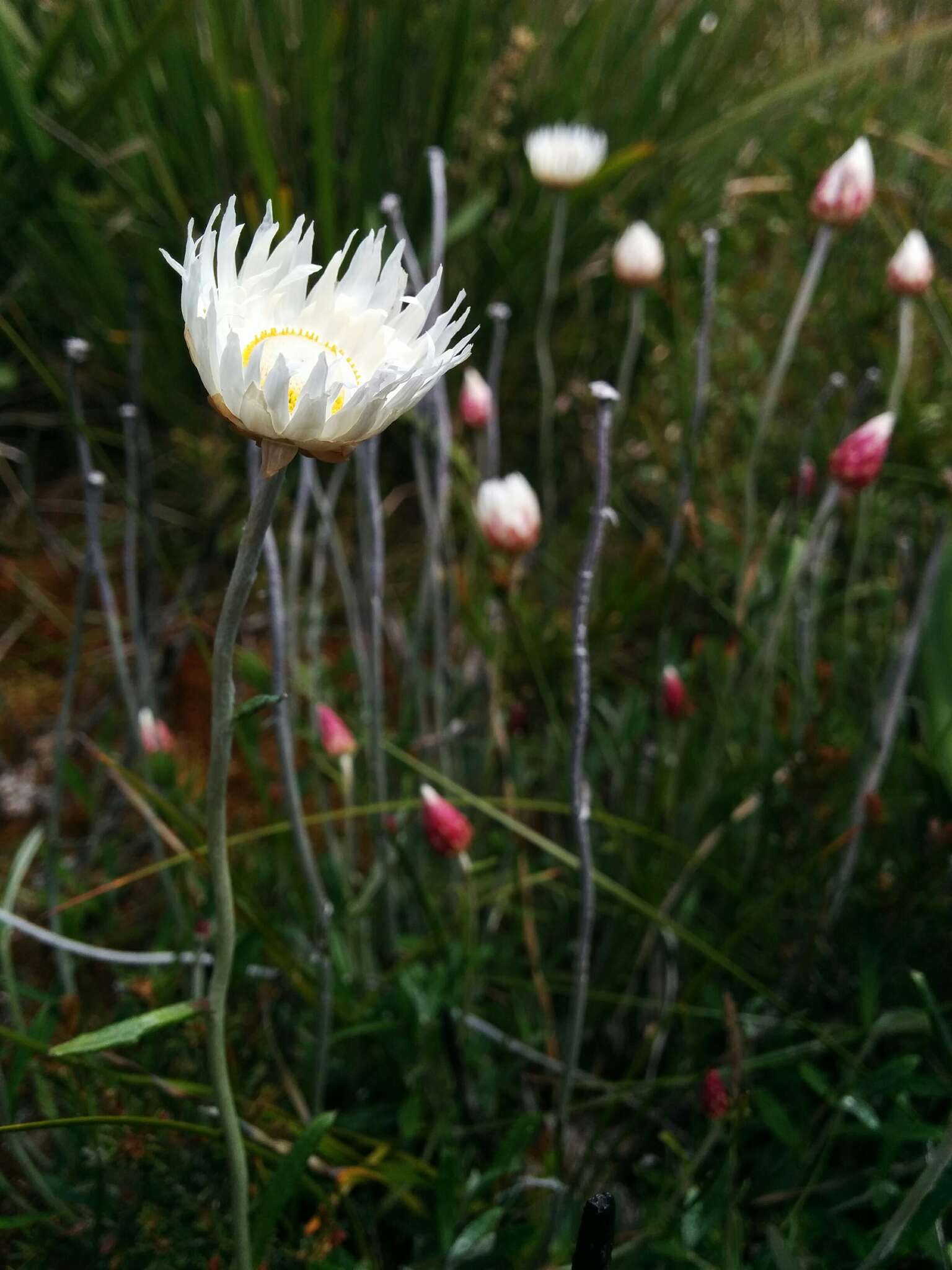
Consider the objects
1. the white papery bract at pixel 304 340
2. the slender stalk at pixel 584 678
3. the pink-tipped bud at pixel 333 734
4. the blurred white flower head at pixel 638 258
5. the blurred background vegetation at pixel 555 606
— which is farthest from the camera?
the blurred white flower head at pixel 638 258

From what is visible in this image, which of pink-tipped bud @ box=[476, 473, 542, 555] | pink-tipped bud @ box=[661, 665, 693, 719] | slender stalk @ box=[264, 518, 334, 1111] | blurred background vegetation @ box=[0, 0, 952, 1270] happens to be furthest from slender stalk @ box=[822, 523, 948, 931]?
slender stalk @ box=[264, 518, 334, 1111]

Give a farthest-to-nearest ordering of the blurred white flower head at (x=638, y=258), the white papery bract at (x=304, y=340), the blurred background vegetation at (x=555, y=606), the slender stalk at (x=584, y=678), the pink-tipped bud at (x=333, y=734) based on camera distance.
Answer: the blurred white flower head at (x=638, y=258), the pink-tipped bud at (x=333, y=734), the blurred background vegetation at (x=555, y=606), the slender stalk at (x=584, y=678), the white papery bract at (x=304, y=340)

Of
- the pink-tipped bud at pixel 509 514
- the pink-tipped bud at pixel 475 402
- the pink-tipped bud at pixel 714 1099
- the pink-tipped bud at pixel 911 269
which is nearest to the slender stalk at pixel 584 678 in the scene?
the pink-tipped bud at pixel 714 1099

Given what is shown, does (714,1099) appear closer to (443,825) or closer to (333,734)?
(443,825)

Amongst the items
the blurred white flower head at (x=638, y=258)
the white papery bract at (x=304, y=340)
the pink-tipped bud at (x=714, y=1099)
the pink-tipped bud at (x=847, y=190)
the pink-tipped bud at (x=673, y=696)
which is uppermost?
the blurred white flower head at (x=638, y=258)

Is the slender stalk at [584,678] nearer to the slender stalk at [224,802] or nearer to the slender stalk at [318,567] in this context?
the slender stalk at [224,802]

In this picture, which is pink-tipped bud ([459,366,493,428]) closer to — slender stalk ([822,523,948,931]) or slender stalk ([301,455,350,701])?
slender stalk ([301,455,350,701])

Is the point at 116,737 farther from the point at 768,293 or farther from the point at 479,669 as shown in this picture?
the point at 768,293
